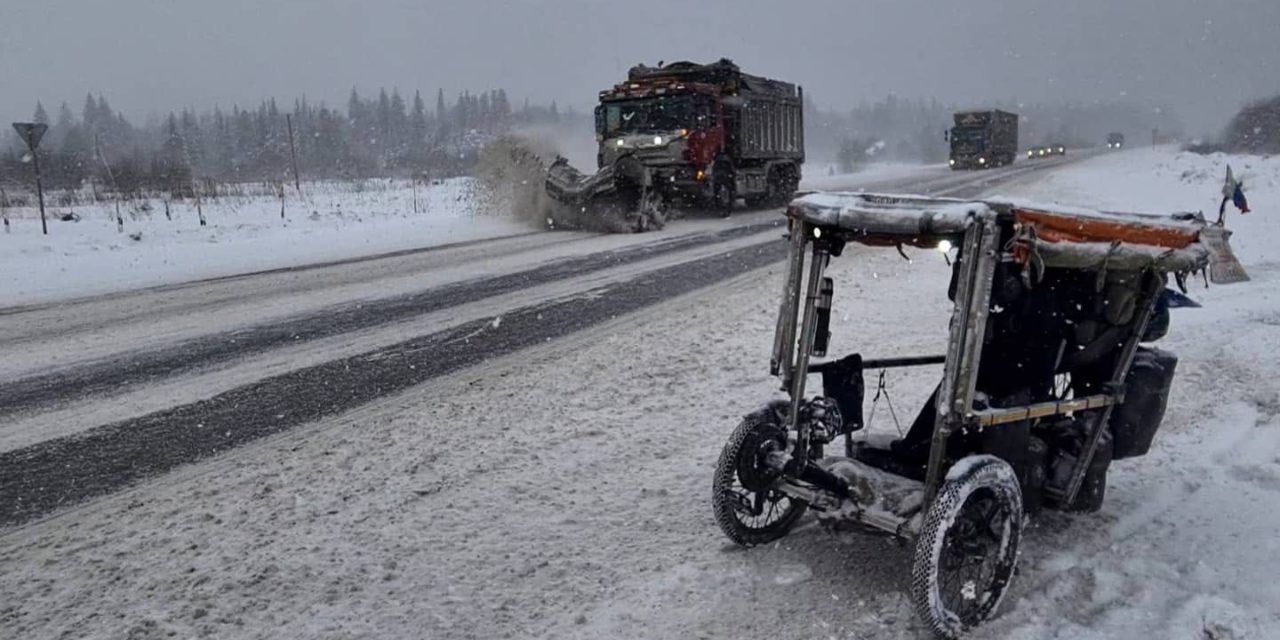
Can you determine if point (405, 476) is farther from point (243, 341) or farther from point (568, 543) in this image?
point (243, 341)

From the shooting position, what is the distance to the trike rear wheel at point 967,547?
327 centimetres

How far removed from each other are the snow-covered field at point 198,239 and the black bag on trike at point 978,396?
440 inches

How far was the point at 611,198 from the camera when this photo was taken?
1836cm

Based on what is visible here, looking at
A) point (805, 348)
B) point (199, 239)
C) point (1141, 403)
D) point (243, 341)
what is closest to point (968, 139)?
point (199, 239)

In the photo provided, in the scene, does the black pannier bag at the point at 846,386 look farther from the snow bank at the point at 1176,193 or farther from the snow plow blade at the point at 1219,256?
the snow bank at the point at 1176,193

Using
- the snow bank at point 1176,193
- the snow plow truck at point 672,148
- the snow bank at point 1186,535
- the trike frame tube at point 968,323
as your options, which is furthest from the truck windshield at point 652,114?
the trike frame tube at point 968,323

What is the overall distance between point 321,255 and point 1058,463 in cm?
1397

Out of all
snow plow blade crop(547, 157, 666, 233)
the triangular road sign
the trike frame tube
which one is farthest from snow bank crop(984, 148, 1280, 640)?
the triangular road sign

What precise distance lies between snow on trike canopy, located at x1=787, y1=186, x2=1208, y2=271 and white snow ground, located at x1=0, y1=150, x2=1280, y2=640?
4.49ft

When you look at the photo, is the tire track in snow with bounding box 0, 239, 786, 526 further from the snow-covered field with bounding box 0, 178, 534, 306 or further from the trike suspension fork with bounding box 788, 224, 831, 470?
the snow-covered field with bounding box 0, 178, 534, 306

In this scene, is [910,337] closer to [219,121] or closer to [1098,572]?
[1098,572]

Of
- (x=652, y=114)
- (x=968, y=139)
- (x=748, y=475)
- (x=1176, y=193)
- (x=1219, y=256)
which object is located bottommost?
(x=748, y=475)

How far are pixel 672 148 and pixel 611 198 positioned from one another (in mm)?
2307

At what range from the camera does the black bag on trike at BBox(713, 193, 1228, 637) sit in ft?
11.1
